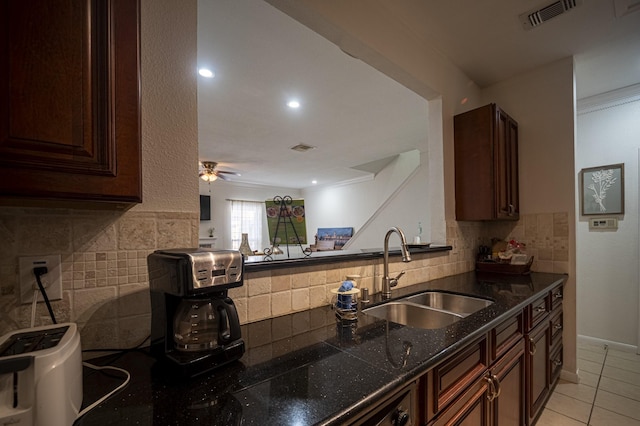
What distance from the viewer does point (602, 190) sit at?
2812 millimetres

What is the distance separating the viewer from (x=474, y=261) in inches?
98.5

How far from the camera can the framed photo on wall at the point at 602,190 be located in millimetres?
2717

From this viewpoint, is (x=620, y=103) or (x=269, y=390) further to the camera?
(x=620, y=103)

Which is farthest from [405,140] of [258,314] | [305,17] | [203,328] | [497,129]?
[203,328]

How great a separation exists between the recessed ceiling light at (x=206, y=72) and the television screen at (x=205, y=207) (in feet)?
16.5

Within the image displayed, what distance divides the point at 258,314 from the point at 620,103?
387cm

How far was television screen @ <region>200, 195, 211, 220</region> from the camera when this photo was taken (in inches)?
275

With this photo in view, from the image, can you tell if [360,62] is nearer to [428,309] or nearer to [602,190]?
[428,309]

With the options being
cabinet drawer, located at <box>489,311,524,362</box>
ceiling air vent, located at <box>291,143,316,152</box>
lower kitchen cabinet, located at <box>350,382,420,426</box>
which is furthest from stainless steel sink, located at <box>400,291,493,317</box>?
ceiling air vent, located at <box>291,143,316,152</box>

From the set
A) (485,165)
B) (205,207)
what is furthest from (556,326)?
(205,207)

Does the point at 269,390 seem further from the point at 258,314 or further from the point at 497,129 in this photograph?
the point at 497,129

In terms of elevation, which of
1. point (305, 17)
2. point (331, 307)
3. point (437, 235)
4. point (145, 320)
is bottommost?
point (331, 307)

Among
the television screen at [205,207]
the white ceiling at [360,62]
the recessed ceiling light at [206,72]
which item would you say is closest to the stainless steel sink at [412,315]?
the white ceiling at [360,62]

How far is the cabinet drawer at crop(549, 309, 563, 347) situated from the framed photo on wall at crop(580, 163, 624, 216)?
1.44 m
